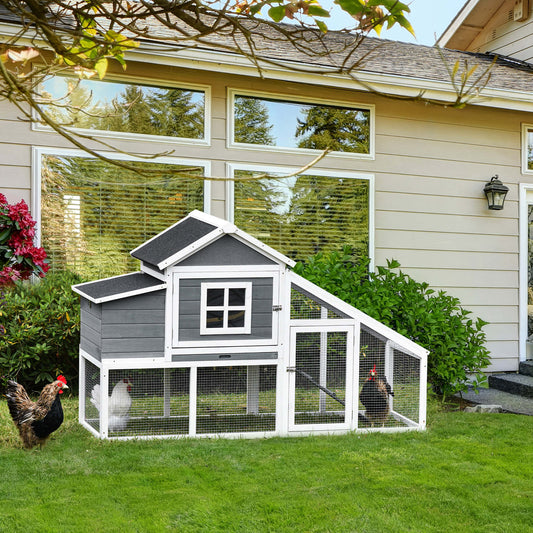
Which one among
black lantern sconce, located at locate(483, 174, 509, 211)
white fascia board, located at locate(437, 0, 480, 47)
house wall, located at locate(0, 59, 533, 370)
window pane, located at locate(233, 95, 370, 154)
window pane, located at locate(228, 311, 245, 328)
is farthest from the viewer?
white fascia board, located at locate(437, 0, 480, 47)

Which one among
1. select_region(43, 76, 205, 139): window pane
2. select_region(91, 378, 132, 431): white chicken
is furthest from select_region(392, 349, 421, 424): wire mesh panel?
select_region(43, 76, 205, 139): window pane

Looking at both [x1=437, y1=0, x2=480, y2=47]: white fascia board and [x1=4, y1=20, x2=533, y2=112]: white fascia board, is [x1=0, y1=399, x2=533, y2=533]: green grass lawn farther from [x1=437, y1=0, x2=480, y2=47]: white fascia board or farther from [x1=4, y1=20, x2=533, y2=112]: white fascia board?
[x1=437, y1=0, x2=480, y2=47]: white fascia board

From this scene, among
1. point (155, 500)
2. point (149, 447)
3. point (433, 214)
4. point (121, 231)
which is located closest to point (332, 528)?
point (155, 500)

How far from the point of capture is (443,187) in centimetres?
764

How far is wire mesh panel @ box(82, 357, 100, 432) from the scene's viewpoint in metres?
4.58

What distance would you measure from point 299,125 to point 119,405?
389 centimetres

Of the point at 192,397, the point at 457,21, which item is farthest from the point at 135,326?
the point at 457,21

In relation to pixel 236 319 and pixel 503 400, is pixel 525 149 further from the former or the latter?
pixel 236 319

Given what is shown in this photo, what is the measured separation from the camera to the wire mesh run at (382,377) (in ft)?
16.2

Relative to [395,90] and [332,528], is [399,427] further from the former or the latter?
[395,90]

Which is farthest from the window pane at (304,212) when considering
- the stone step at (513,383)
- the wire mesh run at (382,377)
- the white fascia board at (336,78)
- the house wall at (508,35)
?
the house wall at (508,35)

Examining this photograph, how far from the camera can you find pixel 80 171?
19.9 ft

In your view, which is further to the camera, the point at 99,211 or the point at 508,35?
the point at 508,35

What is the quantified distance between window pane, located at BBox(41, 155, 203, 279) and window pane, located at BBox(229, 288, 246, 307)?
1.73 m
